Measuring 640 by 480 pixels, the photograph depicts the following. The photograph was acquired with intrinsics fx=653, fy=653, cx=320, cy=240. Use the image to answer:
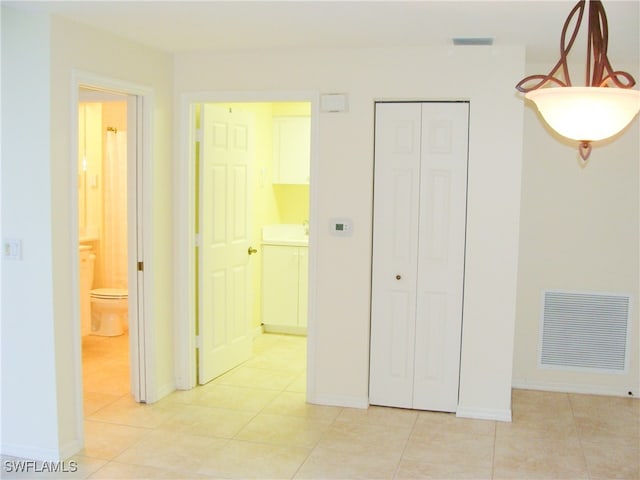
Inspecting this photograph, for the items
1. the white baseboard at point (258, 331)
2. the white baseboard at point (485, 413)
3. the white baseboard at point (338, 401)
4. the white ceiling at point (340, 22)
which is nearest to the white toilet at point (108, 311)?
the white baseboard at point (258, 331)

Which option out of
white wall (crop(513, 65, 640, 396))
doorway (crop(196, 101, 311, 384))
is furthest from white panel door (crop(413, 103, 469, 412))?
doorway (crop(196, 101, 311, 384))

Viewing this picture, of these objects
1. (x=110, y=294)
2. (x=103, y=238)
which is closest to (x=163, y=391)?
(x=110, y=294)

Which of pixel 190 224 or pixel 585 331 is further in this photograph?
pixel 585 331

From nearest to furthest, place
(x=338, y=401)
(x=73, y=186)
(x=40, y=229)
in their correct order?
(x=40, y=229)
(x=73, y=186)
(x=338, y=401)

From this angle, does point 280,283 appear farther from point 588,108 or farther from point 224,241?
point 588,108

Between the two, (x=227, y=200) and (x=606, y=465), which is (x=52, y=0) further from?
(x=606, y=465)

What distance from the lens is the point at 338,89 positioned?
4.24 m

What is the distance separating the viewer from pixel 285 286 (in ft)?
20.1

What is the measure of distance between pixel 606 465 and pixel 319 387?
1812 millimetres

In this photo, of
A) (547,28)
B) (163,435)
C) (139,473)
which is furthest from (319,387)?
(547,28)

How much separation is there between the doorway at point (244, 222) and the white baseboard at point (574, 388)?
2.04 metres

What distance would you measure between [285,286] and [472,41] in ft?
9.94
